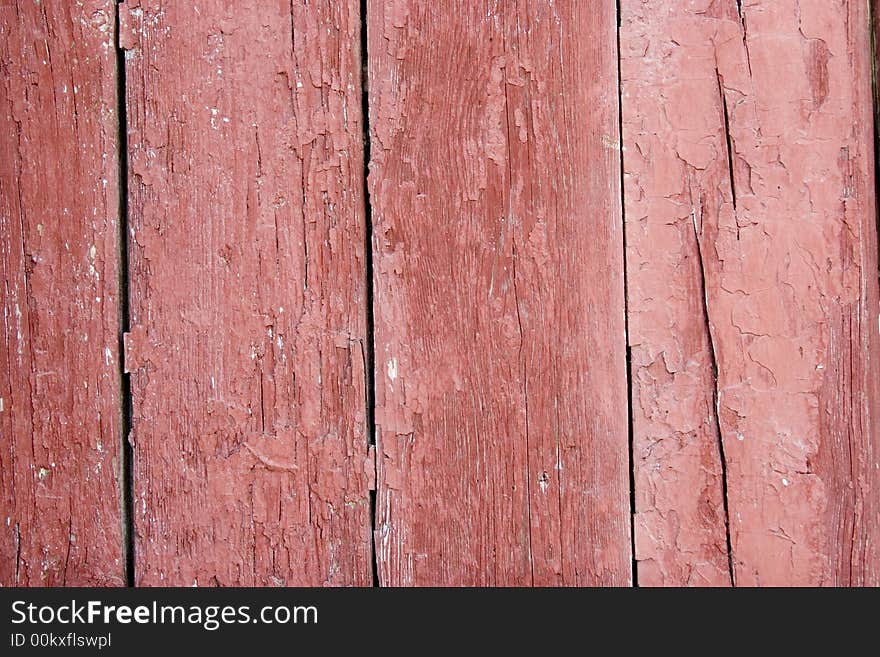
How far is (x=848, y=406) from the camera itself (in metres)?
0.91

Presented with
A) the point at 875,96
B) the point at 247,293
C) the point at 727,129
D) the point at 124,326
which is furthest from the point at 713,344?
the point at 124,326

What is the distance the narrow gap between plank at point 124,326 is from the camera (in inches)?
37.2

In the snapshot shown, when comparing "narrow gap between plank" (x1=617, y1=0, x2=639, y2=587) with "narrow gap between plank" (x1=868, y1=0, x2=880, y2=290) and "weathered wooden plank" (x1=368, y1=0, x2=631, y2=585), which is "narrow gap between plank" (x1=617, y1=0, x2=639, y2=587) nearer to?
"weathered wooden plank" (x1=368, y1=0, x2=631, y2=585)

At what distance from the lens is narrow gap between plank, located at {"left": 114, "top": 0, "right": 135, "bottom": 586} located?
94 centimetres

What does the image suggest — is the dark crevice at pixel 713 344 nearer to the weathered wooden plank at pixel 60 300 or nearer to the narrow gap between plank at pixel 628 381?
the narrow gap between plank at pixel 628 381

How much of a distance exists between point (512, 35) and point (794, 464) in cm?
66

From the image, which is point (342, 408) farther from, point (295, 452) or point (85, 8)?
point (85, 8)

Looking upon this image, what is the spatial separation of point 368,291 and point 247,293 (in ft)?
0.52

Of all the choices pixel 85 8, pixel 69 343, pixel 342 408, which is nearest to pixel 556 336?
pixel 342 408

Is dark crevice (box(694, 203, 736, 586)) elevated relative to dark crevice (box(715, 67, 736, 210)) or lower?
lower

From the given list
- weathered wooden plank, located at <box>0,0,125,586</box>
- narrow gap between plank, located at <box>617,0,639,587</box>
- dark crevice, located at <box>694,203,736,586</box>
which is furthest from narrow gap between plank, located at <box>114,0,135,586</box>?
dark crevice, located at <box>694,203,736,586</box>

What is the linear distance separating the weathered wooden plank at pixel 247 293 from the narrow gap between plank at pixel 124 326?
1 cm

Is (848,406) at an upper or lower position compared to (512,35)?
lower

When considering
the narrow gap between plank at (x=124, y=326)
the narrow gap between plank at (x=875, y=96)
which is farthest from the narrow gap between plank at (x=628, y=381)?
the narrow gap between plank at (x=124, y=326)
